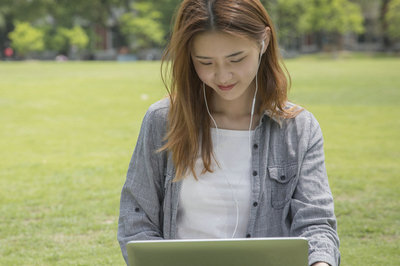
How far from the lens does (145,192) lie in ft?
6.34

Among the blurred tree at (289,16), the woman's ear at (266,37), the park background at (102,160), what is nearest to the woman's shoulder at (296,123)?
the woman's ear at (266,37)

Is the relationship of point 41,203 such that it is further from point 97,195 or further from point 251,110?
point 251,110

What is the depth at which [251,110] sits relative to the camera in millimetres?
2047

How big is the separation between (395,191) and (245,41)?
385cm

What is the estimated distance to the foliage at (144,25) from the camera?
43.0 m

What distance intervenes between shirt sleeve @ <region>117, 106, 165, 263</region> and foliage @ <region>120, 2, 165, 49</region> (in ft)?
136

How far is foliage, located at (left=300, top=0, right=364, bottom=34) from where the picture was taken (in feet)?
137

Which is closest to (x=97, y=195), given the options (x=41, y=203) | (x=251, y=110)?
(x=41, y=203)

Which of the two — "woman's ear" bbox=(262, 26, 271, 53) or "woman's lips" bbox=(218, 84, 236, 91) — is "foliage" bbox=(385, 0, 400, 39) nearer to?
"woman's ear" bbox=(262, 26, 271, 53)

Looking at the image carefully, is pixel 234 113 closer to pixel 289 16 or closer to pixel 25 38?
pixel 25 38

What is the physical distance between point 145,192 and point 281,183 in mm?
500

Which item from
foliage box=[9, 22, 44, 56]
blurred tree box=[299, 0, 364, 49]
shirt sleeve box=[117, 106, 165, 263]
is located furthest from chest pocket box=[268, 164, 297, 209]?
blurred tree box=[299, 0, 364, 49]

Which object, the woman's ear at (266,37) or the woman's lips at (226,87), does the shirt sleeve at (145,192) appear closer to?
the woman's lips at (226,87)

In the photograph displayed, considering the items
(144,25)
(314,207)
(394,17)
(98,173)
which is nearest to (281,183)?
(314,207)
